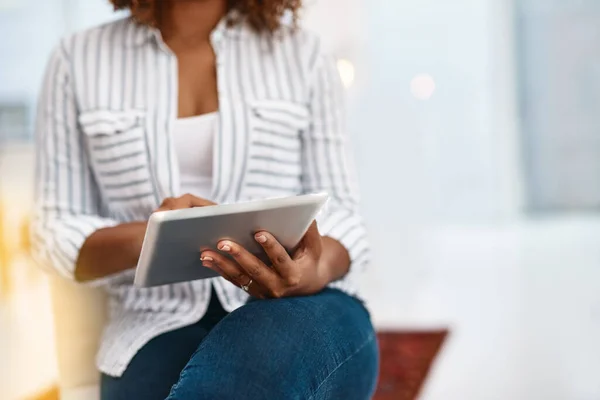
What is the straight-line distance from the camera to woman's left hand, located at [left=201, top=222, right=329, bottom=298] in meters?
0.76

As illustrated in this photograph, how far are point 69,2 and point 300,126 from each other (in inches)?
97.9

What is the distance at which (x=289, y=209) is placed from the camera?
2.37ft

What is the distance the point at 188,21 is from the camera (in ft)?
3.66

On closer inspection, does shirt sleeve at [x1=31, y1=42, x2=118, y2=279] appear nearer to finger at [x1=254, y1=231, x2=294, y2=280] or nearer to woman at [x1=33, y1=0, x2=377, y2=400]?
woman at [x1=33, y1=0, x2=377, y2=400]

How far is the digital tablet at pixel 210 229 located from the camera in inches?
27.0

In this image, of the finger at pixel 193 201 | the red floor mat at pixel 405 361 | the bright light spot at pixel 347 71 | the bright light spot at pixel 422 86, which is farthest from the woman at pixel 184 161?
the bright light spot at pixel 422 86

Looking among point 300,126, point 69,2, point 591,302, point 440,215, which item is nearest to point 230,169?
point 300,126

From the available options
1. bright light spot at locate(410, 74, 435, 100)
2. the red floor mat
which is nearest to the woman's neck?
the red floor mat

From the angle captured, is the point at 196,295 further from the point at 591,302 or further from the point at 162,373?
the point at 591,302

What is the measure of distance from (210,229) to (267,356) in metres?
0.13

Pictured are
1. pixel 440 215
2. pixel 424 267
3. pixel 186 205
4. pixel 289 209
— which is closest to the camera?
pixel 289 209

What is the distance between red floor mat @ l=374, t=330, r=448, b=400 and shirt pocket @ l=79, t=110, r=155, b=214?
3.19 feet

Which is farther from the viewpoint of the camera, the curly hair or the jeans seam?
the curly hair

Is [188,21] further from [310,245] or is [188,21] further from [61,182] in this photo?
[310,245]
